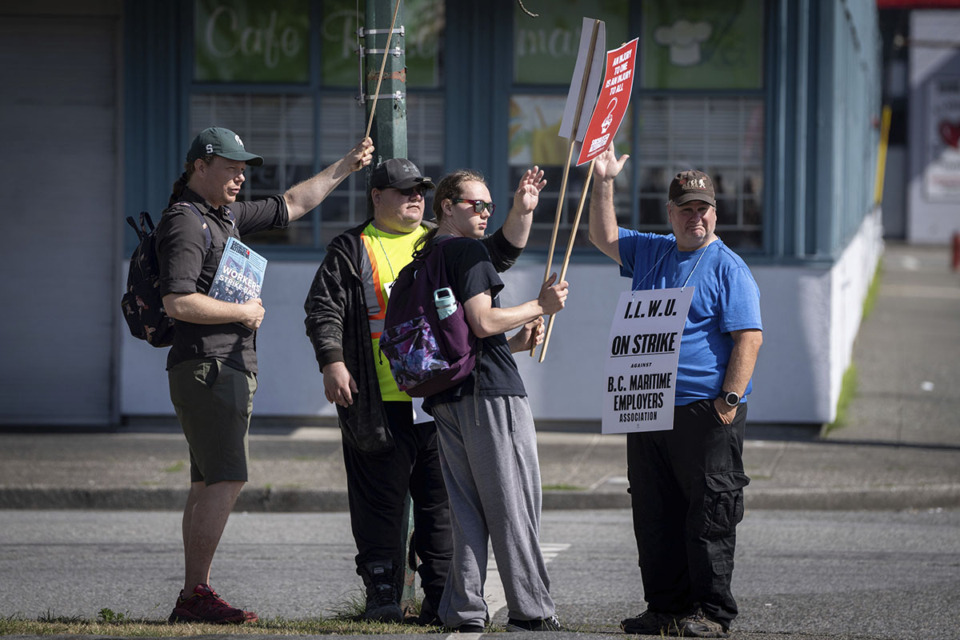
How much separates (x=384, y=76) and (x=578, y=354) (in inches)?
213

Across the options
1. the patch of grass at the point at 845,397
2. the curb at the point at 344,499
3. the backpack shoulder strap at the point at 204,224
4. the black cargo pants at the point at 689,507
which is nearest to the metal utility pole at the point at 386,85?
the backpack shoulder strap at the point at 204,224

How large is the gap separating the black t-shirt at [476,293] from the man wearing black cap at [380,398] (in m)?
0.38

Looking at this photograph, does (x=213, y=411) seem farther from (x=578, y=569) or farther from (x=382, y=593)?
(x=578, y=569)

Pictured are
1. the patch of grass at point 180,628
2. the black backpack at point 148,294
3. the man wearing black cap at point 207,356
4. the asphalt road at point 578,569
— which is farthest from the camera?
the asphalt road at point 578,569

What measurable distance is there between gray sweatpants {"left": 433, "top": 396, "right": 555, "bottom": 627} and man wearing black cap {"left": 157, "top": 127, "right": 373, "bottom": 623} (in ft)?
2.91

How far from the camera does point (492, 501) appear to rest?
4.99 m

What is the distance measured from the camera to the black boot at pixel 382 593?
5.36 m

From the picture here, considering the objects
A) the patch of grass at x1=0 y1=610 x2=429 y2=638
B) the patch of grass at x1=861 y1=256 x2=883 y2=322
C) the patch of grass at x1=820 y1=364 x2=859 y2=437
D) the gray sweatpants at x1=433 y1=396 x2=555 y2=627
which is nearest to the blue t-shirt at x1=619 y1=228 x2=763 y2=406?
the gray sweatpants at x1=433 y1=396 x2=555 y2=627

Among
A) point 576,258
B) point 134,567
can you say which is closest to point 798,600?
point 134,567

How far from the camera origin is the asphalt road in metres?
5.93

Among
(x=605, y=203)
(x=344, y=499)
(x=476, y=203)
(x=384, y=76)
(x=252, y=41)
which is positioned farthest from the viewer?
(x=252, y=41)

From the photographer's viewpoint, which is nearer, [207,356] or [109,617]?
[207,356]

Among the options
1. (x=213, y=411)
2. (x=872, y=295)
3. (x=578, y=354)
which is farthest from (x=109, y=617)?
(x=872, y=295)

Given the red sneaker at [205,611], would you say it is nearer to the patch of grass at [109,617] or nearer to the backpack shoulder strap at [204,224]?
the patch of grass at [109,617]
